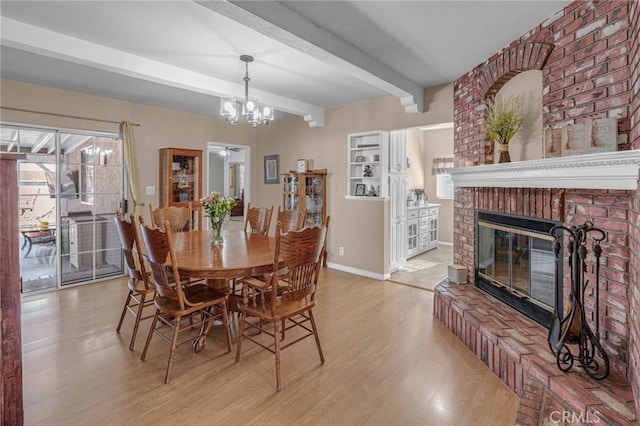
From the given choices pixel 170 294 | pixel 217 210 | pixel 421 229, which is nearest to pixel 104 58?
pixel 217 210

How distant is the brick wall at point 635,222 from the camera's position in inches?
61.7

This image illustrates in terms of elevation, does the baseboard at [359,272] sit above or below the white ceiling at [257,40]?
below

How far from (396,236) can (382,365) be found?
109 inches

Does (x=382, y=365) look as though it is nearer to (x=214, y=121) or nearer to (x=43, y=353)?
(x=43, y=353)

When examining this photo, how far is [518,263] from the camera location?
280cm

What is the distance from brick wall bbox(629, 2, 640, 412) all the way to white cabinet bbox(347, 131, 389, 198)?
→ 299 cm

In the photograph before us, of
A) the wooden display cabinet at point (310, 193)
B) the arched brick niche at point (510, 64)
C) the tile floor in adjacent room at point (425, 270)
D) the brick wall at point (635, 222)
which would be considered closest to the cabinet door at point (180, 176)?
the wooden display cabinet at point (310, 193)

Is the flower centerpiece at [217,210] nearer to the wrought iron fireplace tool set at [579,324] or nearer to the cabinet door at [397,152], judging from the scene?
the wrought iron fireplace tool set at [579,324]

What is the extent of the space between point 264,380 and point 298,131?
13.6 ft

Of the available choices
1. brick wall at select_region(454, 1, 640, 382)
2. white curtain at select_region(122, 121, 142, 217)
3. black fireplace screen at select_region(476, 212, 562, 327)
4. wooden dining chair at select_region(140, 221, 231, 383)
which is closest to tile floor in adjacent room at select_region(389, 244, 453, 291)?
black fireplace screen at select_region(476, 212, 562, 327)

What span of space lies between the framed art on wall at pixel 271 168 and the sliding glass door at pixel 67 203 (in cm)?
227

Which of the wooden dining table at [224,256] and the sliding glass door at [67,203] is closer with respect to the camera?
the wooden dining table at [224,256]

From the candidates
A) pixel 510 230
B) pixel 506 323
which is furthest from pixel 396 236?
pixel 506 323

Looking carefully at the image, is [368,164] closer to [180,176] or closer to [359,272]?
[359,272]
